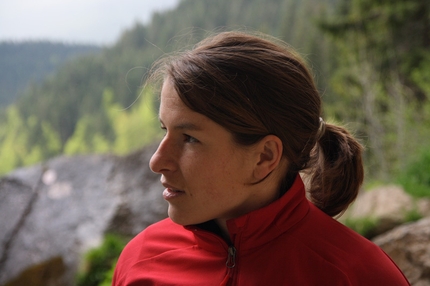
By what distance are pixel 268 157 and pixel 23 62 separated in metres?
5.22

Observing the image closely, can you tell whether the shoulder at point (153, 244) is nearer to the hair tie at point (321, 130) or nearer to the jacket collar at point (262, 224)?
the jacket collar at point (262, 224)

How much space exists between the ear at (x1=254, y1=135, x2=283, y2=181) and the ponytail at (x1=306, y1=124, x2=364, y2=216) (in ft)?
0.67

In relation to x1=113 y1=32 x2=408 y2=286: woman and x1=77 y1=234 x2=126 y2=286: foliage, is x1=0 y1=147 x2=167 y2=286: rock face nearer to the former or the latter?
x1=77 y1=234 x2=126 y2=286: foliage

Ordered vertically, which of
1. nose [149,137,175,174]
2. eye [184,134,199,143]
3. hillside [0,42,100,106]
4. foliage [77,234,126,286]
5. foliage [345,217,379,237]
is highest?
eye [184,134,199,143]

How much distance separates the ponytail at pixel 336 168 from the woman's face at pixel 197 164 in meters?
0.26

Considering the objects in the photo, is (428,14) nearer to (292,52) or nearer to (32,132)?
(32,132)

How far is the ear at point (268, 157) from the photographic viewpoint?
41.8 inches

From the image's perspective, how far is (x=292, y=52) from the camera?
3.80 ft

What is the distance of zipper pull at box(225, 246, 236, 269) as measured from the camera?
1.06 meters

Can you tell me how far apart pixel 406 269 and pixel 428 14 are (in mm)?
5833

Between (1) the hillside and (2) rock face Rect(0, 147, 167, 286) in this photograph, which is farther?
(1) the hillside

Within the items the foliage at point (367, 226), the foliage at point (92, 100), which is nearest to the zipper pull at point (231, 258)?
the foliage at point (367, 226)

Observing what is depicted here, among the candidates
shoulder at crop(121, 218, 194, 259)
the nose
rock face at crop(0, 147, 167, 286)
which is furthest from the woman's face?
rock face at crop(0, 147, 167, 286)

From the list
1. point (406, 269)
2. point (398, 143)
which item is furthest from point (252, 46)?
point (398, 143)
